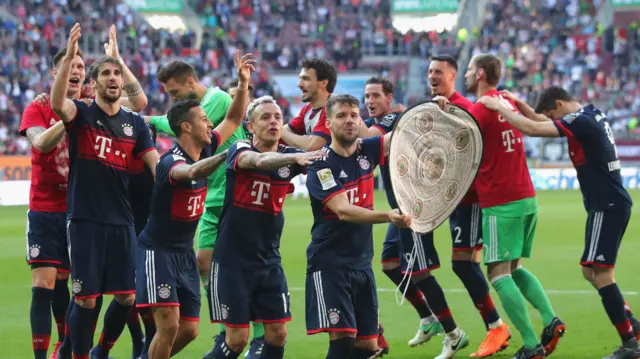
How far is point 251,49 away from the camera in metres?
41.4

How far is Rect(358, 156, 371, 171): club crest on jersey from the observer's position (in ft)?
21.9

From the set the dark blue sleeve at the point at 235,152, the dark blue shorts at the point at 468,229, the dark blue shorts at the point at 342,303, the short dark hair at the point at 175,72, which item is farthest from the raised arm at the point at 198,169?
the dark blue shorts at the point at 468,229

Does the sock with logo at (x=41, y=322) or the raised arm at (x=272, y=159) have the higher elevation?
the raised arm at (x=272, y=159)

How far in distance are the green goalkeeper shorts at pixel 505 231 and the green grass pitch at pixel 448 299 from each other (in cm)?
92

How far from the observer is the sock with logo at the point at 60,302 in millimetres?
8133

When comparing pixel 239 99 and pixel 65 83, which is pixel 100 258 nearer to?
pixel 65 83

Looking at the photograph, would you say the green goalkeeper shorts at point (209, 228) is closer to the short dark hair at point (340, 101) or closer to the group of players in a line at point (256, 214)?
the group of players in a line at point (256, 214)

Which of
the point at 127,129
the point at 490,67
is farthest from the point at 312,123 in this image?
the point at 127,129

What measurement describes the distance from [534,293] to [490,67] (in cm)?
196

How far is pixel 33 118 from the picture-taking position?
7730 millimetres

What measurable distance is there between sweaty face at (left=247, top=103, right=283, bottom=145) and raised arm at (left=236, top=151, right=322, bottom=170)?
0.83ft

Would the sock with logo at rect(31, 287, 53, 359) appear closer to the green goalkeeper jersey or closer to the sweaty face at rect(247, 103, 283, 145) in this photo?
the green goalkeeper jersey

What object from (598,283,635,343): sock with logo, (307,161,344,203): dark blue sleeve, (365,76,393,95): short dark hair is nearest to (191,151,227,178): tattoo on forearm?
(307,161,344,203): dark blue sleeve

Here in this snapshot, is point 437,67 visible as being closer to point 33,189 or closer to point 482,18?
point 33,189
